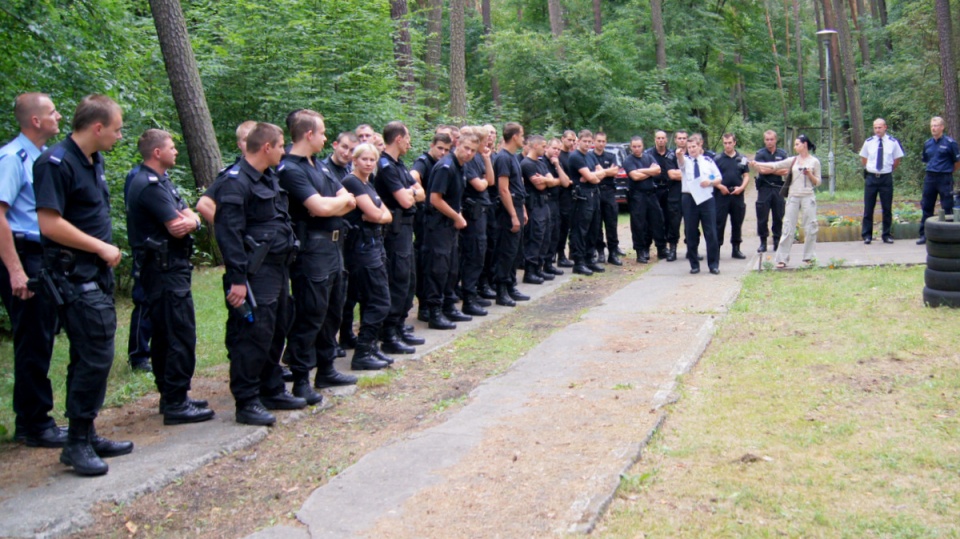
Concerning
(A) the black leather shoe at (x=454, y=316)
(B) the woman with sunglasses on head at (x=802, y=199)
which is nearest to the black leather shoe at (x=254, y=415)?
(A) the black leather shoe at (x=454, y=316)

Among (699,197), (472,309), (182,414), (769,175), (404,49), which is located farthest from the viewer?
(404,49)

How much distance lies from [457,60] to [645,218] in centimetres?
629

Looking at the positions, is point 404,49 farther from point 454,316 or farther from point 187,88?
point 454,316

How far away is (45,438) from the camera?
5504 millimetres

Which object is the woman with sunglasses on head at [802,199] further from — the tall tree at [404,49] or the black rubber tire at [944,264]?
the tall tree at [404,49]

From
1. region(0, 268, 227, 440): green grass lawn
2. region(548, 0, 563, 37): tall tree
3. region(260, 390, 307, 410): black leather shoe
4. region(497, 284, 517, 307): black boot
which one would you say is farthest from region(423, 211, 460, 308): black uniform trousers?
region(548, 0, 563, 37): tall tree

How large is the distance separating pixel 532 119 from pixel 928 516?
22.7 meters

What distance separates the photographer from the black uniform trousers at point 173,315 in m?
5.80

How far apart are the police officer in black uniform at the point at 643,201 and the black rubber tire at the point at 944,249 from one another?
524 centimetres

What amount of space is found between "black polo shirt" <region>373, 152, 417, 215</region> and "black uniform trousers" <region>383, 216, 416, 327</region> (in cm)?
20

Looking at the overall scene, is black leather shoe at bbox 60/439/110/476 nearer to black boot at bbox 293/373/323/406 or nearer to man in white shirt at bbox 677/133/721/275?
black boot at bbox 293/373/323/406

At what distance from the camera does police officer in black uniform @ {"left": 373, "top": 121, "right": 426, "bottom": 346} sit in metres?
7.93

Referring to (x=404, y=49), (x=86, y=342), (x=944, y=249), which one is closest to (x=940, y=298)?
(x=944, y=249)

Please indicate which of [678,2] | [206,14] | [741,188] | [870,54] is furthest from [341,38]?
[870,54]
